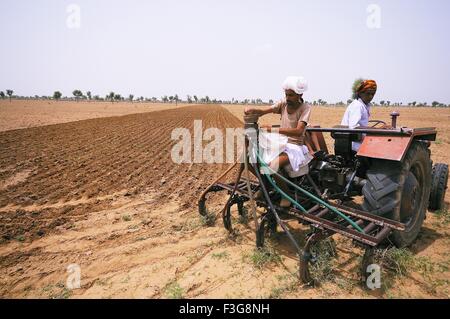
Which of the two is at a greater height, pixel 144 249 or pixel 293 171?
pixel 293 171

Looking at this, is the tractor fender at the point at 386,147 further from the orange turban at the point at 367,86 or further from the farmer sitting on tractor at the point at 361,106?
the orange turban at the point at 367,86

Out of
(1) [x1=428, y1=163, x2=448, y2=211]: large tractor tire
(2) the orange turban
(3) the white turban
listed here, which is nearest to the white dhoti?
(3) the white turban

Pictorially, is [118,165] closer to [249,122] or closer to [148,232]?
[148,232]

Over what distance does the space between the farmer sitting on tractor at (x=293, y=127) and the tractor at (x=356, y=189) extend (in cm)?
10

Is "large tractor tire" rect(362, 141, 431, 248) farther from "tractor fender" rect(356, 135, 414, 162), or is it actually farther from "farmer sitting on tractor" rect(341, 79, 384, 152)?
"farmer sitting on tractor" rect(341, 79, 384, 152)

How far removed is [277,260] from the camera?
3.19 meters

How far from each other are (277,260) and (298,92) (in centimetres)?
185

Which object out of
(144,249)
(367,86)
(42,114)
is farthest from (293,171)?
(42,114)

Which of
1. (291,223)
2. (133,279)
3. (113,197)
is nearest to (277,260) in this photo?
(291,223)

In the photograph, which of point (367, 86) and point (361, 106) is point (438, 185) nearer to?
point (361, 106)

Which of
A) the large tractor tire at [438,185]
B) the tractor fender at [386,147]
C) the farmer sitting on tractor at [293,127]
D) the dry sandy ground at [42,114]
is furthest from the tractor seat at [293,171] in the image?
the dry sandy ground at [42,114]

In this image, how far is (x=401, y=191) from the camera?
3.05 m

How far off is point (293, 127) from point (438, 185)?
2566mm

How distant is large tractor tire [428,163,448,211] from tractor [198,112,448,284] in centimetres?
2
